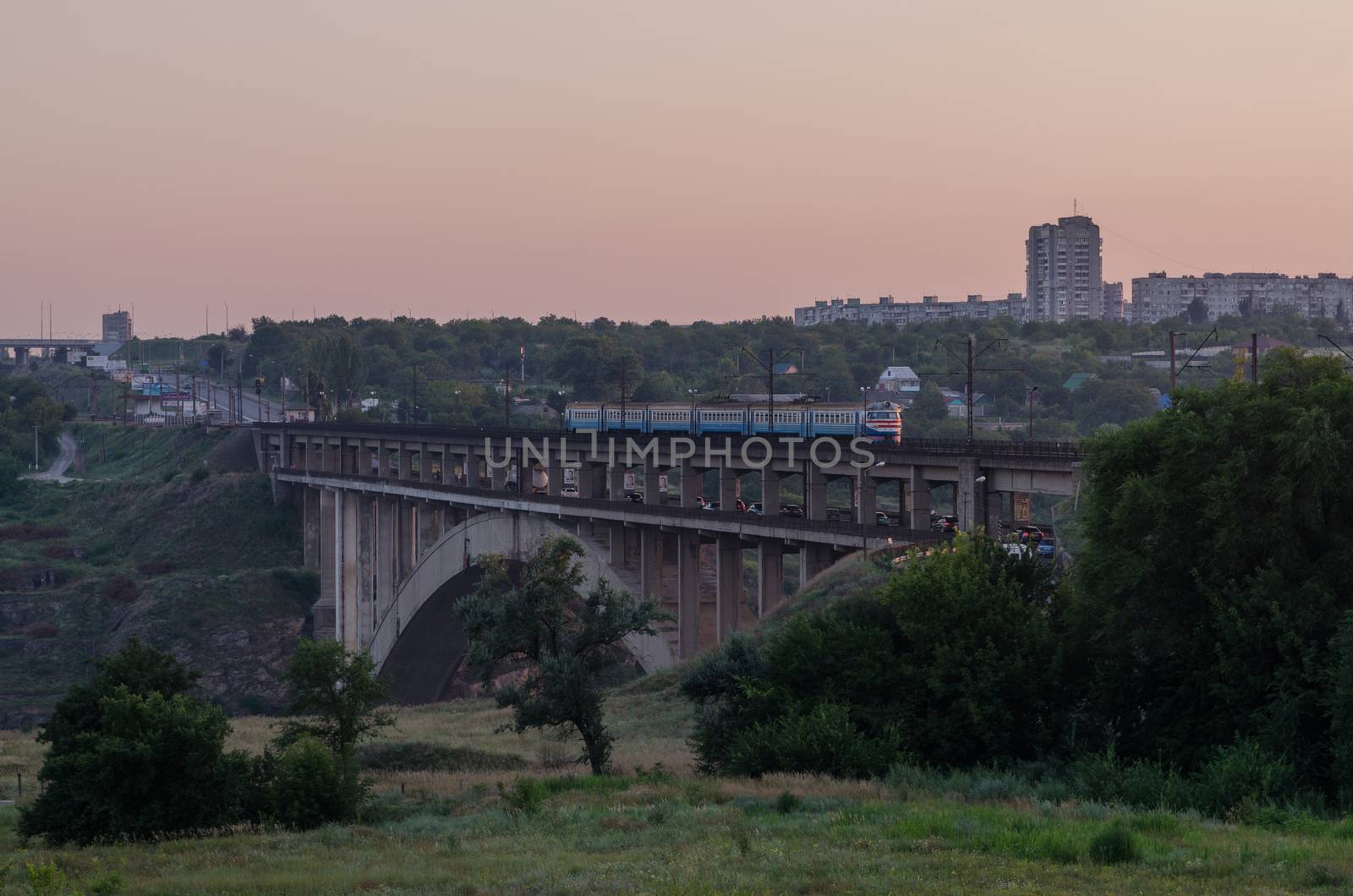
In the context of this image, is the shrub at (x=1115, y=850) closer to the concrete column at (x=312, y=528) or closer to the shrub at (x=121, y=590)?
the concrete column at (x=312, y=528)

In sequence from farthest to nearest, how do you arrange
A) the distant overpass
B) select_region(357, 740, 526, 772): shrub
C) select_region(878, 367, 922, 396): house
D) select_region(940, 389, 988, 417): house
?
select_region(878, 367, 922, 396): house < select_region(940, 389, 988, 417): house < the distant overpass < select_region(357, 740, 526, 772): shrub

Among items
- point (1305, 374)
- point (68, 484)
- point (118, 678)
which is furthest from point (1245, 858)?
point (68, 484)

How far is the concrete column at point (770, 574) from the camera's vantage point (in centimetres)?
5016

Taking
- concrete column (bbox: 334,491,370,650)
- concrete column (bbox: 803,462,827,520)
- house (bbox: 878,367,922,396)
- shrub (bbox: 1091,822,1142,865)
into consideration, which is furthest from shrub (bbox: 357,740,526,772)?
house (bbox: 878,367,922,396)

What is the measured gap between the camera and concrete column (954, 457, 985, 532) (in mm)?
44156

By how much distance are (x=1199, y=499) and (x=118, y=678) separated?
19.8m

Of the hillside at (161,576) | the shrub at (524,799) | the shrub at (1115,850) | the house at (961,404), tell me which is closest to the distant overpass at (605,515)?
the hillside at (161,576)

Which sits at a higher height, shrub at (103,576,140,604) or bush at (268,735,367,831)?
bush at (268,735,367,831)

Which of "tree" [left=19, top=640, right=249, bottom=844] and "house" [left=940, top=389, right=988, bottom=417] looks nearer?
"tree" [left=19, top=640, right=249, bottom=844]

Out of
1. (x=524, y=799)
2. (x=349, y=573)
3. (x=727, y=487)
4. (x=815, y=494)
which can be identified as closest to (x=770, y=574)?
(x=815, y=494)

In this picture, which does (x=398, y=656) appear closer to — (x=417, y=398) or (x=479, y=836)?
(x=479, y=836)

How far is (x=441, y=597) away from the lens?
251 feet

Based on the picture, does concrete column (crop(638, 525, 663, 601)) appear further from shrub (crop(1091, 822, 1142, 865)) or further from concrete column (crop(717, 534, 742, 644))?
shrub (crop(1091, 822, 1142, 865))

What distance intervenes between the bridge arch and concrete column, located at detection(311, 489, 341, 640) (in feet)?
34.0
